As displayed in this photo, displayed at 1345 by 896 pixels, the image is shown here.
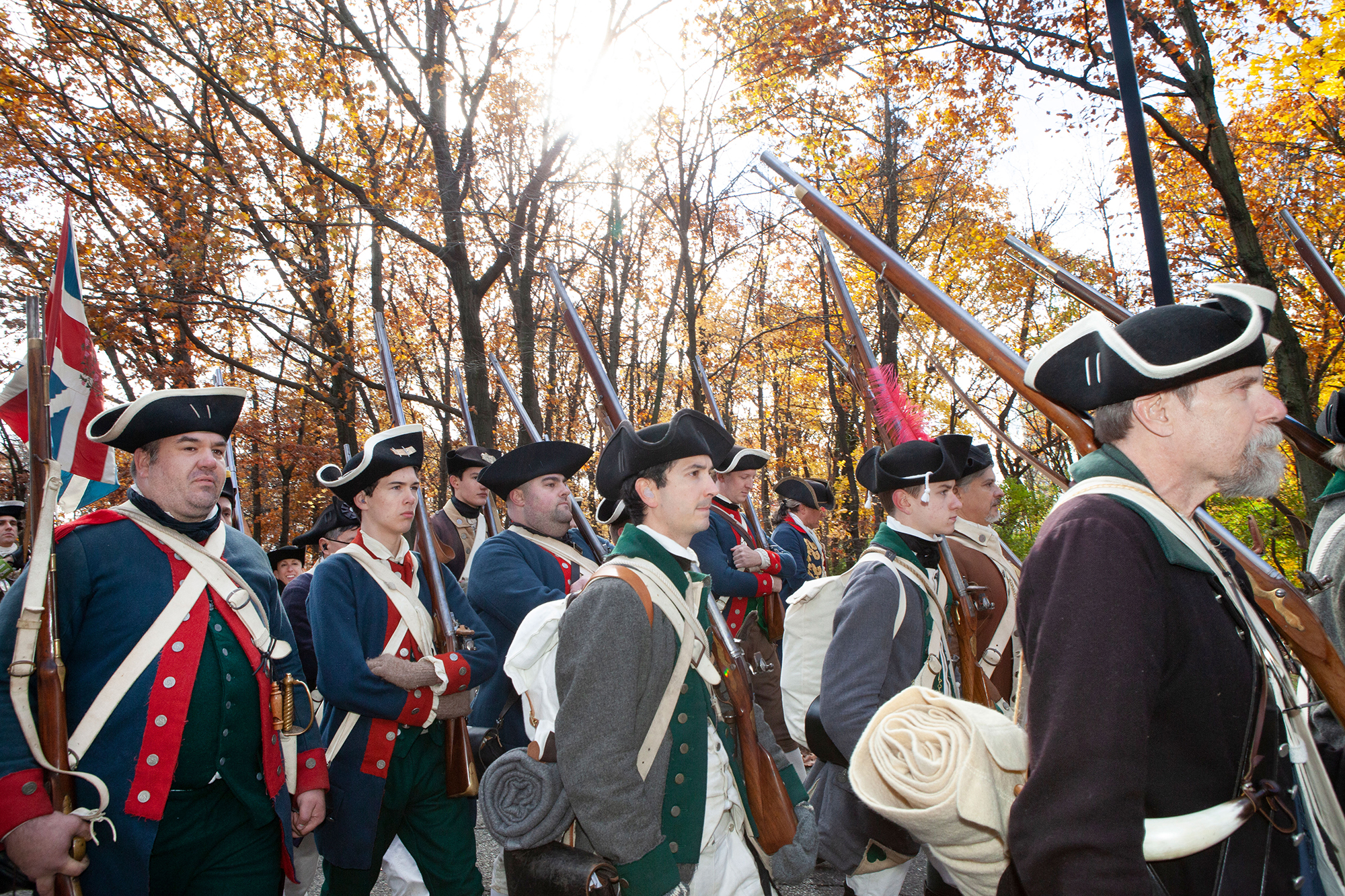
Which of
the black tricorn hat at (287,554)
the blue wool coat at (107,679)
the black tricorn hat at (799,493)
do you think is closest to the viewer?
the blue wool coat at (107,679)

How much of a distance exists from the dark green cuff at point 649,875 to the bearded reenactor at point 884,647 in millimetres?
894

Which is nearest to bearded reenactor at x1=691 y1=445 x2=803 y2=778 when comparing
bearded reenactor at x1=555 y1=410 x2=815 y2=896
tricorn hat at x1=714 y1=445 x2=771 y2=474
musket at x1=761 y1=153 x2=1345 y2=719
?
tricorn hat at x1=714 y1=445 x2=771 y2=474

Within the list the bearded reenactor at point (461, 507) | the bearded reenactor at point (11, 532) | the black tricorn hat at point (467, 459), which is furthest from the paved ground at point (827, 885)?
the bearded reenactor at point (11, 532)

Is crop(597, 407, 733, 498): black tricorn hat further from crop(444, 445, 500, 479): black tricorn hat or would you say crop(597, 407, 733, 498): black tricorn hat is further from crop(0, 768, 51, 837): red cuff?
crop(444, 445, 500, 479): black tricorn hat

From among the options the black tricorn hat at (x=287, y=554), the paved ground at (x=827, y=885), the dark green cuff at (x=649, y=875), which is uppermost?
the black tricorn hat at (x=287, y=554)

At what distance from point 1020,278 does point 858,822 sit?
24404 mm

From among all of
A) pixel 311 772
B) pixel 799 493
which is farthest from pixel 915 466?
pixel 799 493

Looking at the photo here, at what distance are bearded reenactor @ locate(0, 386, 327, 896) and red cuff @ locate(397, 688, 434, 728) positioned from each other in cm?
37

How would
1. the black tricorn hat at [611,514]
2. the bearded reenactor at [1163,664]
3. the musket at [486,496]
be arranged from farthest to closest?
the musket at [486,496], the black tricorn hat at [611,514], the bearded reenactor at [1163,664]

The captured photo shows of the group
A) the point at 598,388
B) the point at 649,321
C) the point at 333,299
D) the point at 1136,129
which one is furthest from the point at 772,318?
the point at 1136,129

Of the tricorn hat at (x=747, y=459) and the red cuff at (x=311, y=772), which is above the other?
the tricorn hat at (x=747, y=459)

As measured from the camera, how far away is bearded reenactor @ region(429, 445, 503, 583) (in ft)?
21.5

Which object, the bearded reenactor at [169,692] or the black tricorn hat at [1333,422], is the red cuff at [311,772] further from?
the black tricorn hat at [1333,422]

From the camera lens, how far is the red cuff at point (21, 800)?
7.54ft
